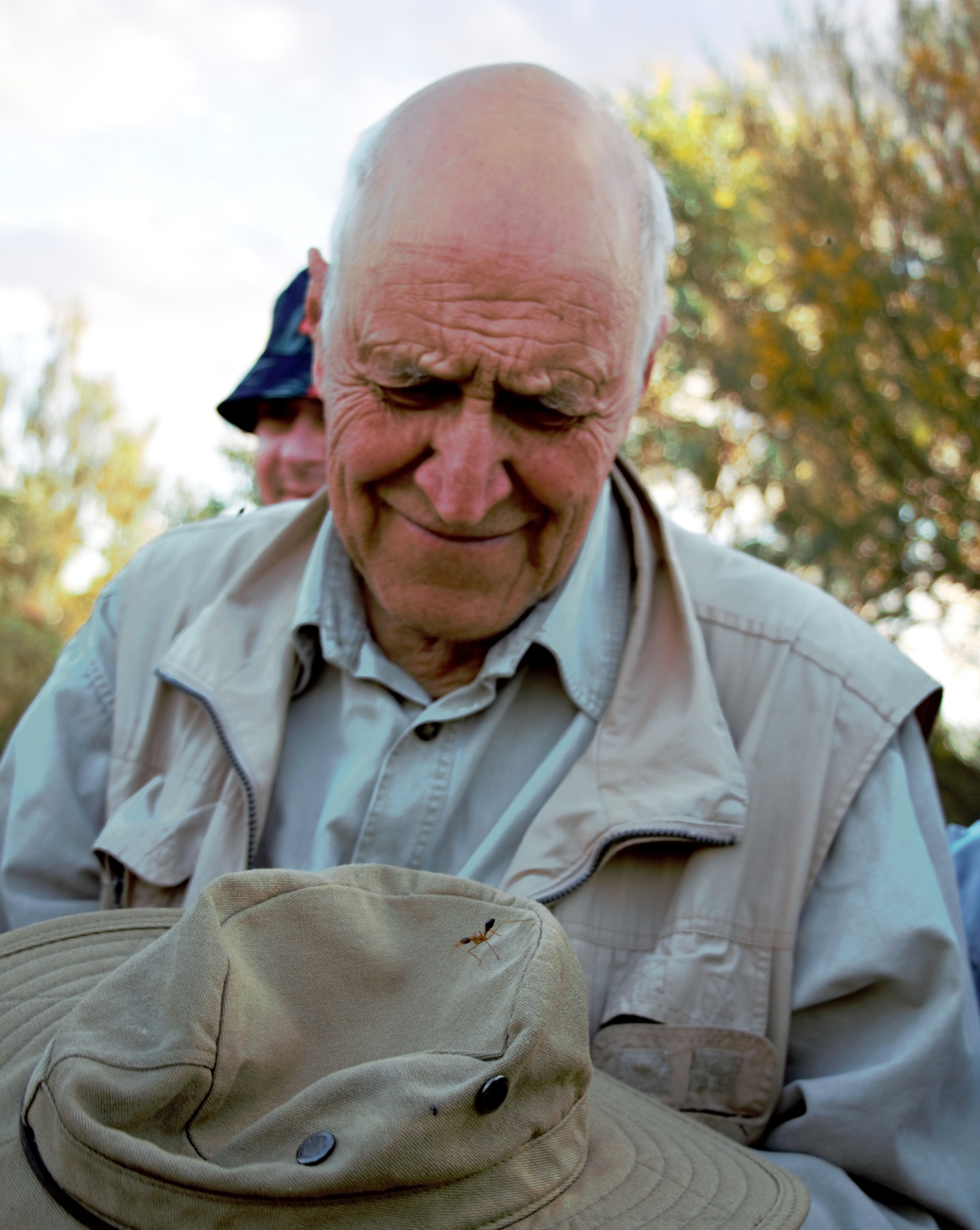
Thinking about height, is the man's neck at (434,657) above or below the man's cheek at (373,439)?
below

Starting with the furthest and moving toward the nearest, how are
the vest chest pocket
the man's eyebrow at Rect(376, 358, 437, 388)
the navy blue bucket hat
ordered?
the navy blue bucket hat < the man's eyebrow at Rect(376, 358, 437, 388) < the vest chest pocket

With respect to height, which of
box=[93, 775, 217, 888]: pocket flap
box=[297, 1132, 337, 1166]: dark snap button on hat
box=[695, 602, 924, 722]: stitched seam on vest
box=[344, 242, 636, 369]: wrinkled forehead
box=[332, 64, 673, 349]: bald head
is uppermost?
box=[332, 64, 673, 349]: bald head

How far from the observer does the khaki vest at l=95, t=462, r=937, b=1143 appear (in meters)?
1.75

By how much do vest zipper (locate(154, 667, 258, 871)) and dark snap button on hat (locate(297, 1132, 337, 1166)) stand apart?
924 mm

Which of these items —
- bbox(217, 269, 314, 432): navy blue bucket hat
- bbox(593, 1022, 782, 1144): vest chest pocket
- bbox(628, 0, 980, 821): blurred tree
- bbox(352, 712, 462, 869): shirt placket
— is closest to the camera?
bbox(593, 1022, 782, 1144): vest chest pocket

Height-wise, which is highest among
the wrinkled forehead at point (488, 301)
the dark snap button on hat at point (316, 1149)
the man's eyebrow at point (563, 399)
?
the wrinkled forehead at point (488, 301)

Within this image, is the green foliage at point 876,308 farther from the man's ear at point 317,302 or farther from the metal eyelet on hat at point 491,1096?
the metal eyelet on hat at point 491,1096

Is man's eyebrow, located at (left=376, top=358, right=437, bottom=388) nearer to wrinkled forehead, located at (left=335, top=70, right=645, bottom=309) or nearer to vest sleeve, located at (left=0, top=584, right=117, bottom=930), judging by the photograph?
wrinkled forehead, located at (left=335, top=70, right=645, bottom=309)

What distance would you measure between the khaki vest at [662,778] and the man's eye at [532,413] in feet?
1.29

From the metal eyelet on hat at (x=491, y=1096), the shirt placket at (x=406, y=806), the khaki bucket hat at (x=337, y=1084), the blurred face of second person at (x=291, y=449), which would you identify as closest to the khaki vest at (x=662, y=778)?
the shirt placket at (x=406, y=806)

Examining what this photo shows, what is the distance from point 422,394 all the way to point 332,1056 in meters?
1.09

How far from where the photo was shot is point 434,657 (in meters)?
2.11

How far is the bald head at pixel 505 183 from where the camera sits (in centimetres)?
177

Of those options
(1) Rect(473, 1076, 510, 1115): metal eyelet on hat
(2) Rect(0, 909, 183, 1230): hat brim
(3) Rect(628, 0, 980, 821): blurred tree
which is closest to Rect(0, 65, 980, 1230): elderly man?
(2) Rect(0, 909, 183, 1230): hat brim
